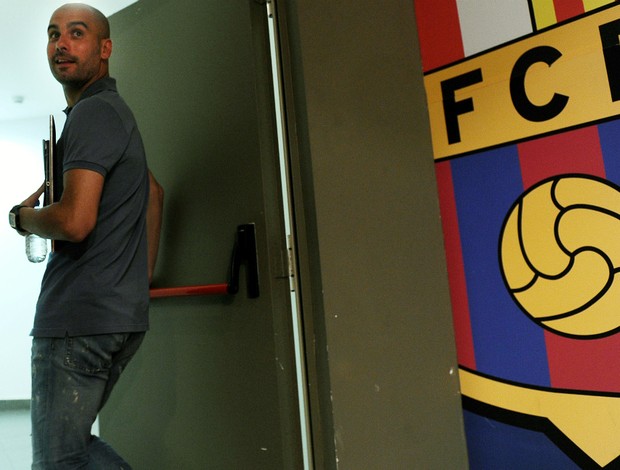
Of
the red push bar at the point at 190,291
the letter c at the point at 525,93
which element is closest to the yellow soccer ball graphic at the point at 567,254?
the letter c at the point at 525,93

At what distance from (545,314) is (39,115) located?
1837 millimetres

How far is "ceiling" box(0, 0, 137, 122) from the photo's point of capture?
2.02m

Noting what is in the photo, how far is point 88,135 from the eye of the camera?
1.26 m

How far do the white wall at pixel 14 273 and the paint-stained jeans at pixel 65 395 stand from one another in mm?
601

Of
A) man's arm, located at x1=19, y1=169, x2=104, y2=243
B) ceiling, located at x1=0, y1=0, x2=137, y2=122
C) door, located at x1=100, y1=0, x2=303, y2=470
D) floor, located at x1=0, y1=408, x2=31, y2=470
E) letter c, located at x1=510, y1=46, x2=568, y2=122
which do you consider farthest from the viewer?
ceiling, located at x1=0, y1=0, x2=137, y2=122

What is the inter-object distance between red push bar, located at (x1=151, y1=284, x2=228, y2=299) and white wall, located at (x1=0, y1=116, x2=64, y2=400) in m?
0.45

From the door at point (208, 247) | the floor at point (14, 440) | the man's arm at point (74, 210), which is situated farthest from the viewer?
the floor at point (14, 440)

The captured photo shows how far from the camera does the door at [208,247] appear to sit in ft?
4.63

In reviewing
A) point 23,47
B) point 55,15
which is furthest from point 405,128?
point 23,47

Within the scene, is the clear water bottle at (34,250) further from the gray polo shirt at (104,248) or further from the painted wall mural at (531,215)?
the painted wall mural at (531,215)

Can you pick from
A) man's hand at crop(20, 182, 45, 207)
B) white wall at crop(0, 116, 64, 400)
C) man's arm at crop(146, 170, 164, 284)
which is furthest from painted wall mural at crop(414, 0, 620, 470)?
white wall at crop(0, 116, 64, 400)

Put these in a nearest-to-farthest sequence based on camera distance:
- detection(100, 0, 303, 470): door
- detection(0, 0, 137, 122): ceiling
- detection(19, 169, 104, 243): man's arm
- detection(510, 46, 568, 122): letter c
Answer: detection(19, 169, 104, 243): man's arm, detection(100, 0, 303, 470): door, detection(510, 46, 568, 122): letter c, detection(0, 0, 137, 122): ceiling

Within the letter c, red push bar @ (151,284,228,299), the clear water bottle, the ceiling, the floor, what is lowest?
the floor

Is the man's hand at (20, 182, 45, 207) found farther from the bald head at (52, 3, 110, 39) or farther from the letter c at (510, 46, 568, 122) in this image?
the letter c at (510, 46, 568, 122)
